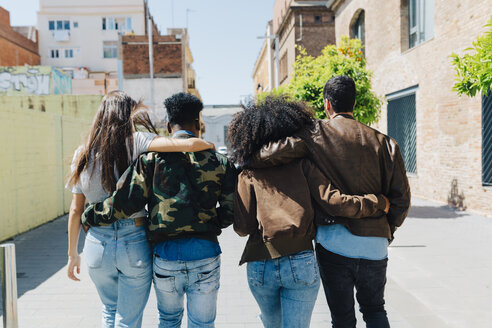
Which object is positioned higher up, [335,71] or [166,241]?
[335,71]

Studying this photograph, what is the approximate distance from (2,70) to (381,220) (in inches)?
868

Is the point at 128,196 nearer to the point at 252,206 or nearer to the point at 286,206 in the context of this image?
the point at 252,206

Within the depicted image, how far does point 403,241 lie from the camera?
7.55 metres

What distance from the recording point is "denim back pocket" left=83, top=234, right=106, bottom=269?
8.79 feet

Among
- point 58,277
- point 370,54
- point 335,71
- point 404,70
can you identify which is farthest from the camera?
point 370,54

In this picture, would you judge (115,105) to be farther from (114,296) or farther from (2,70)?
(2,70)

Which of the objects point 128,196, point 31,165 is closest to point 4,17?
point 31,165

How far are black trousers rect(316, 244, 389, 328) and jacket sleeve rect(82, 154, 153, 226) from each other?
1067mm

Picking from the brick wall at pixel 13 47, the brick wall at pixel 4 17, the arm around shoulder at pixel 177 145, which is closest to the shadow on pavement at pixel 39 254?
the arm around shoulder at pixel 177 145

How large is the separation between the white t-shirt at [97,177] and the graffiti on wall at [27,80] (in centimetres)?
1960

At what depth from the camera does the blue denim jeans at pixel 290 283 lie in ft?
7.96

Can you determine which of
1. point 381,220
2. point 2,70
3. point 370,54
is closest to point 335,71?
point 370,54

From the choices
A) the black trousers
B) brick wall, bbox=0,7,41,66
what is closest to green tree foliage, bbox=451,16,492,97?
the black trousers

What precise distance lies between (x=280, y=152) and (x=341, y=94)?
2.00 ft
